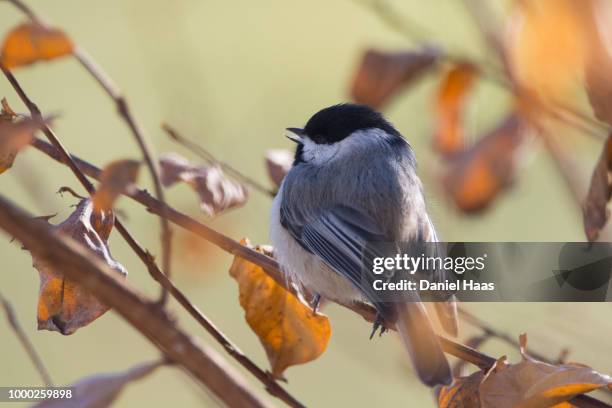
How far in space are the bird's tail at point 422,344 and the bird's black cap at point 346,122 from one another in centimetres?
77

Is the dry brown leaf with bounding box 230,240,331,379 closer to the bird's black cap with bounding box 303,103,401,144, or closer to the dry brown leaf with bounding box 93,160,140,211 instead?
the dry brown leaf with bounding box 93,160,140,211

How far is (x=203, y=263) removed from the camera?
2133 millimetres

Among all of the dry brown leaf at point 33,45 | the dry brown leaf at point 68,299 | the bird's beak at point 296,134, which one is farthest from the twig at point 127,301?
the bird's beak at point 296,134

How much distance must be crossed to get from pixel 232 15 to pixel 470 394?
5.64 meters

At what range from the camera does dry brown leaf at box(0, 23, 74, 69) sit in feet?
2.91

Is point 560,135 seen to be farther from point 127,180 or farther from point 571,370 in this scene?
point 127,180

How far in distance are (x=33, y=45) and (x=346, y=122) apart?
4.89 feet

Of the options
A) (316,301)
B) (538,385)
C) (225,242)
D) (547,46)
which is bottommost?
(316,301)

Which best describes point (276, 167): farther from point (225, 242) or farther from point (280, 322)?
point (280, 322)

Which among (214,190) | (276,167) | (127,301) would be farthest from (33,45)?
(276,167)

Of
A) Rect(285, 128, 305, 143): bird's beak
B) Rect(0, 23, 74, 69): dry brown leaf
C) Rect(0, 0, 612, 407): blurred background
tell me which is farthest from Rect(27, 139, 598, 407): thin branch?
Rect(285, 128, 305, 143): bird's beak

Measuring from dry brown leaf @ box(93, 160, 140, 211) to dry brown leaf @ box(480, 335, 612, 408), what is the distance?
0.57 metres

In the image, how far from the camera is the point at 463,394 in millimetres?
1195

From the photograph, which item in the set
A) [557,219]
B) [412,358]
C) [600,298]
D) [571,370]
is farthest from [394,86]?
[557,219]
